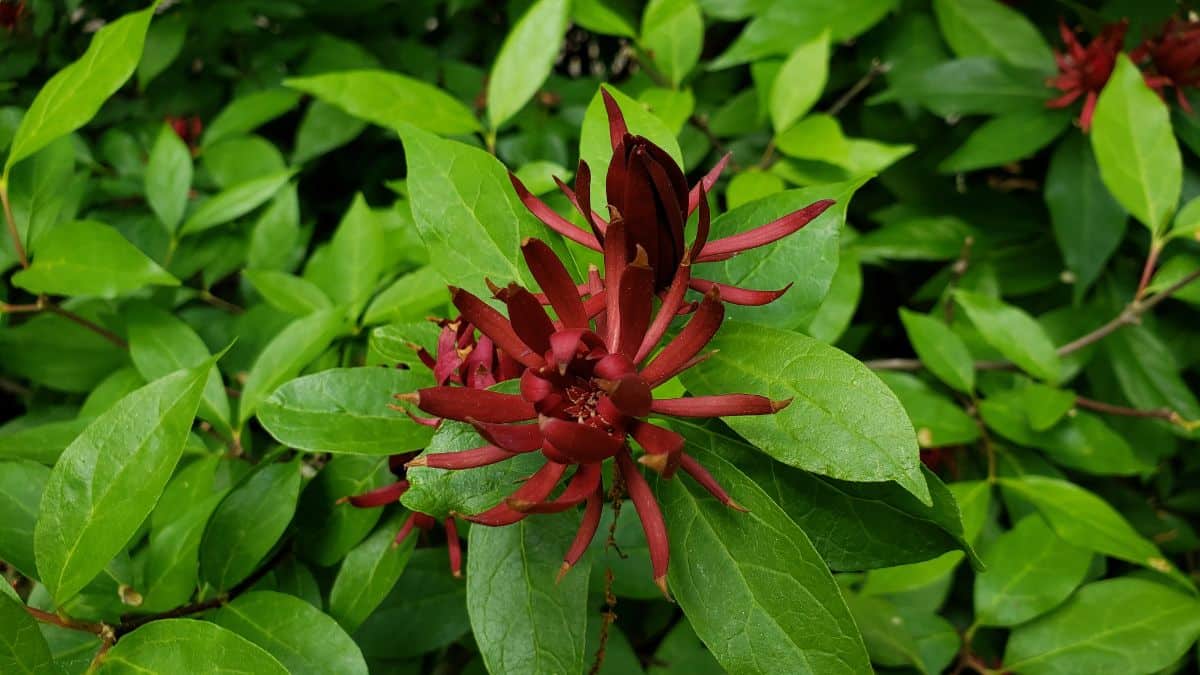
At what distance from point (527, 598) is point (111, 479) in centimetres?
26

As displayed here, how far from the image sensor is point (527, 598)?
1.51ft

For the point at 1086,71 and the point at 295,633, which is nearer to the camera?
the point at 295,633

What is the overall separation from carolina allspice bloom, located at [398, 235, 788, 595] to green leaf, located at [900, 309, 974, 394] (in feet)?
1.84

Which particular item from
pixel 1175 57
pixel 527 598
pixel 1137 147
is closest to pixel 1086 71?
pixel 1175 57

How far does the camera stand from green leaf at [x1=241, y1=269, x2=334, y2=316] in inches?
31.8

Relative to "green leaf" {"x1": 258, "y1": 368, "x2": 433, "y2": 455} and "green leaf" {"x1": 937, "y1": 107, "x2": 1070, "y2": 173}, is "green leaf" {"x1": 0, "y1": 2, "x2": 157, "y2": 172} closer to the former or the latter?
"green leaf" {"x1": 258, "y1": 368, "x2": 433, "y2": 455}

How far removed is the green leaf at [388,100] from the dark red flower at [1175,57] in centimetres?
76

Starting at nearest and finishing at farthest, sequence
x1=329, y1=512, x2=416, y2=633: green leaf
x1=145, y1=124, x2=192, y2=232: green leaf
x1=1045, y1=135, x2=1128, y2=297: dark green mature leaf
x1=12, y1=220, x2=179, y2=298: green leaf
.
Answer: x1=329, y1=512, x2=416, y2=633: green leaf, x1=12, y1=220, x2=179, y2=298: green leaf, x1=145, y1=124, x2=192, y2=232: green leaf, x1=1045, y1=135, x2=1128, y2=297: dark green mature leaf

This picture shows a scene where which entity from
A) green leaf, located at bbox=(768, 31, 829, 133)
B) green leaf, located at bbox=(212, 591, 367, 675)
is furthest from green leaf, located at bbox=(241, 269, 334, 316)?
green leaf, located at bbox=(768, 31, 829, 133)

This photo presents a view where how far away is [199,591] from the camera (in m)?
0.61

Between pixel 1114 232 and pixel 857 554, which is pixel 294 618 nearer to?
pixel 857 554

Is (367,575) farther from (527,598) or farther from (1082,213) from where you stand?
(1082,213)

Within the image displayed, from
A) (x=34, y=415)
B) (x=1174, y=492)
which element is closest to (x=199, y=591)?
(x=34, y=415)

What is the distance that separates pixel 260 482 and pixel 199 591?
100 millimetres
